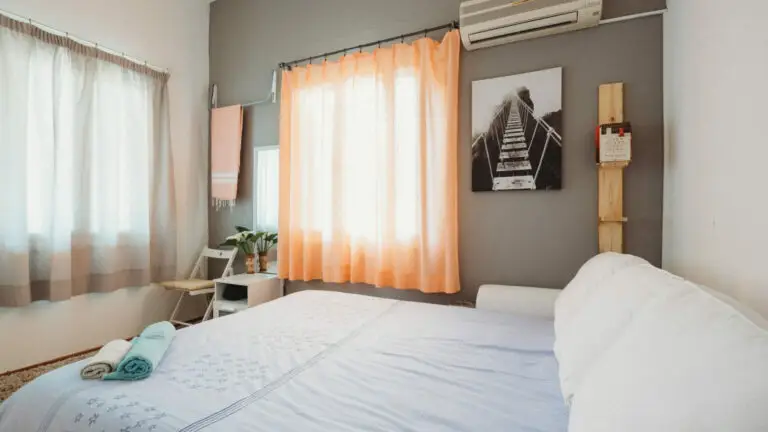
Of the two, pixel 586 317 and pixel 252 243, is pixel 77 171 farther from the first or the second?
pixel 586 317

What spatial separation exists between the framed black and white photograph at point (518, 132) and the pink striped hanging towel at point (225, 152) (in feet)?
6.84

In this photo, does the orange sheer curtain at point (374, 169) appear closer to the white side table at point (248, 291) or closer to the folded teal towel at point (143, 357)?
the white side table at point (248, 291)

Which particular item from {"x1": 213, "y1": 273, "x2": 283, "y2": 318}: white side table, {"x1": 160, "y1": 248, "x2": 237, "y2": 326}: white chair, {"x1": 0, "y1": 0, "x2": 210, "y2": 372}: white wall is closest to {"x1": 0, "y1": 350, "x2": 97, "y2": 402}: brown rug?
{"x1": 0, "y1": 0, "x2": 210, "y2": 372}: white wall

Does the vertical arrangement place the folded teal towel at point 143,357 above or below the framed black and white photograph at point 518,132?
below

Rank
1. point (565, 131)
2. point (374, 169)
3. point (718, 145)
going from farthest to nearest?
point (374, 169)
point (565, 131)
point (718, 145)

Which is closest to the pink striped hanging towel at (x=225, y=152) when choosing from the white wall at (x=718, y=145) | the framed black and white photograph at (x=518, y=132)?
the framed black and white photograph at (x=518, y=132)

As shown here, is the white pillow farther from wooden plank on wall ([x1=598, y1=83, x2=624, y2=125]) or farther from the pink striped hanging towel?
the pink striped hanging towel

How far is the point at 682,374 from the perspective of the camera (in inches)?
20.3

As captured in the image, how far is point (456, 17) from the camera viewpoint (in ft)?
7.86

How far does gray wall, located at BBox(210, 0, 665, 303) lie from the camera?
77.3 inches

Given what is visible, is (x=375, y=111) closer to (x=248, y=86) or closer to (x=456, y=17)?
(x=456, y=17)

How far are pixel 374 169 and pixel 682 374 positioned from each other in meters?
2.20

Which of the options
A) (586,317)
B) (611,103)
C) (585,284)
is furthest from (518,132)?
(586,317)

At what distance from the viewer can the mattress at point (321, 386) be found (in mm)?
855
